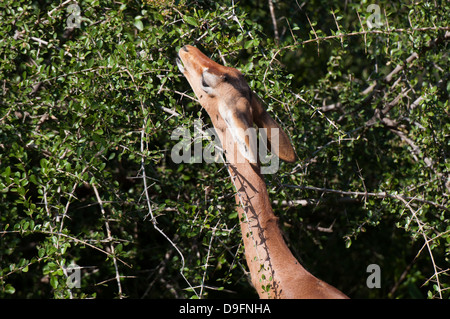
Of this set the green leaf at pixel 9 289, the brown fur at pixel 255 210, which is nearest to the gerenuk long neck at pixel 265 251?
the brown fur at pixel 255 210

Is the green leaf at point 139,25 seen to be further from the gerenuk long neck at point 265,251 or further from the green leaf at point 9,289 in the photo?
the green leaf at point 9,289

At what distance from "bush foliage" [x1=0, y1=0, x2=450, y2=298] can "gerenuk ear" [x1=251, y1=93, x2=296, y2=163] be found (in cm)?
22

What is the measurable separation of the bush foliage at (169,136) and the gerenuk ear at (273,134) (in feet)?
0.71

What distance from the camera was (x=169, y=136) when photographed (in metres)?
3.40

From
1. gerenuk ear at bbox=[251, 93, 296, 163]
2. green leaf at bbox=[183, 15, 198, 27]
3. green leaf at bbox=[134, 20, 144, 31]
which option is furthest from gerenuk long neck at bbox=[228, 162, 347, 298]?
green leaf at bbox=[134, 20, 144, 31]

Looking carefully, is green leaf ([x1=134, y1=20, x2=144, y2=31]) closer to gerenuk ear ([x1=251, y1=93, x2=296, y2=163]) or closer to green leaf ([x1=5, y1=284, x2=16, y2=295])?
gerenuk ear ([x1=251, y1=93, x2=296, y2=163])

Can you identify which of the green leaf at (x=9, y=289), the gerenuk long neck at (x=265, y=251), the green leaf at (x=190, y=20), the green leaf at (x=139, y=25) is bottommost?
the green leaf at (x=9, y=289)

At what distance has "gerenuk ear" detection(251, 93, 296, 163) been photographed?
3006mm

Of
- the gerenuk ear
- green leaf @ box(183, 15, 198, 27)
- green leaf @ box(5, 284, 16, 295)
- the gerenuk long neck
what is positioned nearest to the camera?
the gerenuk long neck

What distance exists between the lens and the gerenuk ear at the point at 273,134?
9.86 ft

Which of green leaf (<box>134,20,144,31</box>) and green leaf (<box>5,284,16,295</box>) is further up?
green leaf (<box>134,20,144,31</box>)

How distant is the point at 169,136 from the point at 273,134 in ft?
2.18

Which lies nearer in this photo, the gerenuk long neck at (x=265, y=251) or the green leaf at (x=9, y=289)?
the gerenuk long neck at (x=265, y=251)
